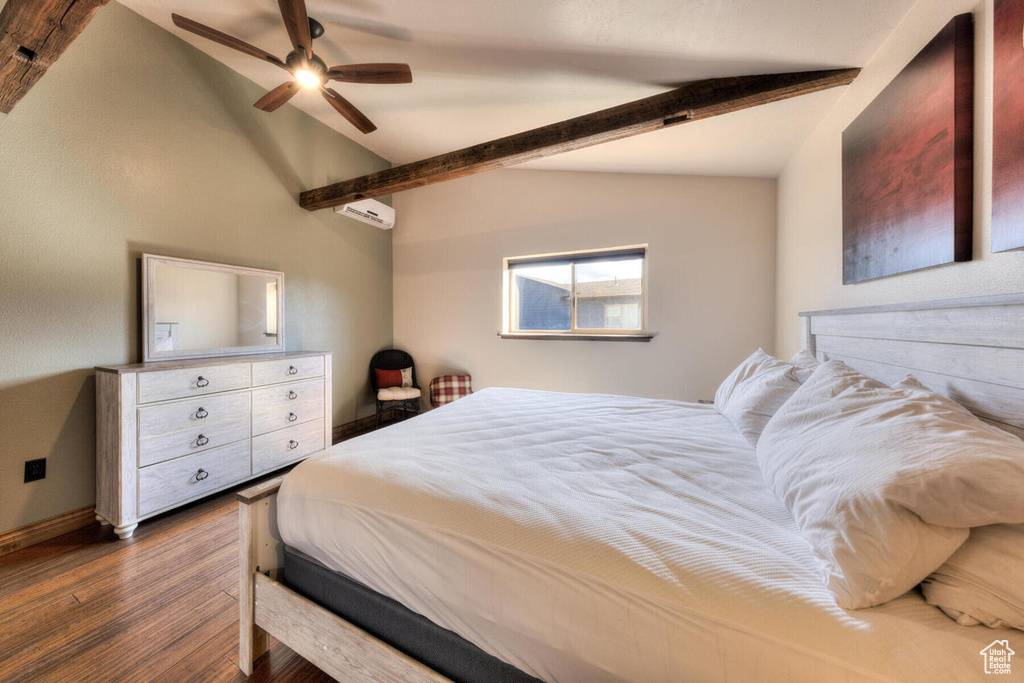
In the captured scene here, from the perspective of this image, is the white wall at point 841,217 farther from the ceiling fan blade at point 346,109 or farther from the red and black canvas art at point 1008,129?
the ceiling fan blade at point 346,109

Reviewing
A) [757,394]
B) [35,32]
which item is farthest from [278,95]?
[757,394]

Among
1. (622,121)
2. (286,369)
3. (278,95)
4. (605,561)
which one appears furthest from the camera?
(286,369)

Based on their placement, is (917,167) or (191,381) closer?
(917,167)

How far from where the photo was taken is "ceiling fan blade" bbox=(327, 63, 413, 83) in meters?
1.84

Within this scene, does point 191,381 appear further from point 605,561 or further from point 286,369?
point 605,561

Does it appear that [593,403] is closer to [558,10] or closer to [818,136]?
[558,10]

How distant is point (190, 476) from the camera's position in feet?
6.66

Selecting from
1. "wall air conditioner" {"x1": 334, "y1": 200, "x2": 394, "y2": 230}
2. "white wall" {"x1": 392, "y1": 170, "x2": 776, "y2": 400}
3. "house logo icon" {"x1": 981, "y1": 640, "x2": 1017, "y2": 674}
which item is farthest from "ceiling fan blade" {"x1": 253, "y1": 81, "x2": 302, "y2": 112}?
"house logo icon" {"x1": 981, "y1": 640, "x2": 1017, "y2": 674}

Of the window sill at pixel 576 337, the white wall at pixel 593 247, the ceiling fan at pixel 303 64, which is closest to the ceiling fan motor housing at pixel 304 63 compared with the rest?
the ceiling fan at pixel 303 64

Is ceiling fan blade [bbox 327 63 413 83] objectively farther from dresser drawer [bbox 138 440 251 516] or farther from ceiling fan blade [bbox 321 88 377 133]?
dresser drawer [bbox 138 440 251 516]

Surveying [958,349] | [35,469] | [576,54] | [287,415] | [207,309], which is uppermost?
[576,54]

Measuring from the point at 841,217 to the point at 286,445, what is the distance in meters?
3.67

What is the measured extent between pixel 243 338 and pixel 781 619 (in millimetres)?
3279

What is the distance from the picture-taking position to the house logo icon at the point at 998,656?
503 millimetres
